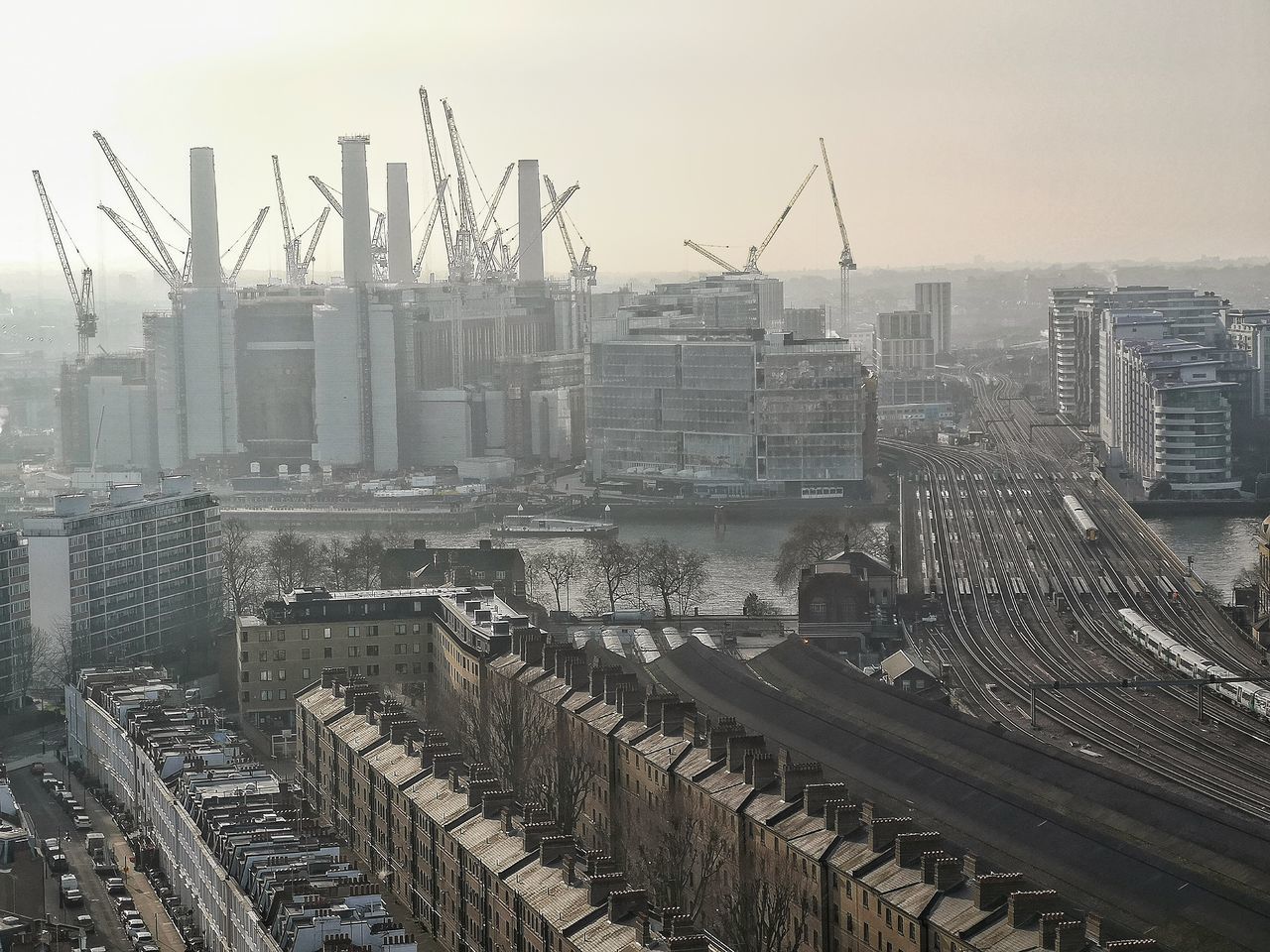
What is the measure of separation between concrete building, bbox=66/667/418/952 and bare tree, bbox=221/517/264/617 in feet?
14.9

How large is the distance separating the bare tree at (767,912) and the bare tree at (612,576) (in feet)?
31.0

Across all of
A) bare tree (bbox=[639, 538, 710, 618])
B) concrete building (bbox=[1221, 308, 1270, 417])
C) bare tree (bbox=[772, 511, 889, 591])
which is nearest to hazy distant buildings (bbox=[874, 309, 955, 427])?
concrete building (bbox=[1221, 308, 1270, 417])

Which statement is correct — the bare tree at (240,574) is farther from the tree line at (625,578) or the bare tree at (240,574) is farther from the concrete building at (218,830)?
the concrete building at (218,830)

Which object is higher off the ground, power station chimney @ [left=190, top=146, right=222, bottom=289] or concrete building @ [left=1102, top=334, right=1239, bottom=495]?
power station chimney @ [left=190, top=146, right=222, bottom=289]

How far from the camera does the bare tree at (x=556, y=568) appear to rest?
770 inches

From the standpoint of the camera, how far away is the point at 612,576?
19.9m

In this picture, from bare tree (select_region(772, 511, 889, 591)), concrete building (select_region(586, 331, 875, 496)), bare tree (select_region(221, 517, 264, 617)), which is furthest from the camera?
concrete building (select_region(586, 331, 875, 496))

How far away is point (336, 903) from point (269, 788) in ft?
6.75

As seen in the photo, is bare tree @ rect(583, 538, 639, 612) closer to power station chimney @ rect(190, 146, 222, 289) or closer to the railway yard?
the railway yard

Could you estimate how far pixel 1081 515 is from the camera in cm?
2353

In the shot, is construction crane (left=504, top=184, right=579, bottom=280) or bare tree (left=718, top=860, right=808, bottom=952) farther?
construction crane (left=504, top=184, right=579, bottom=280)

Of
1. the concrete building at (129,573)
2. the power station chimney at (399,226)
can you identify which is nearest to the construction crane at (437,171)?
the power station chimney at (399,226)

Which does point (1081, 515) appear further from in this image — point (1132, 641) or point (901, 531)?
point (1132, 641)

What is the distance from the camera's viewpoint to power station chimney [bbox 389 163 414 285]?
129 ft
